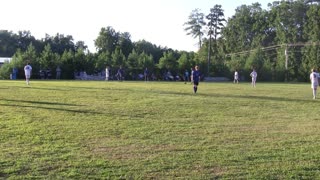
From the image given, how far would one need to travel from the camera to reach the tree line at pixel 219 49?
75188mm

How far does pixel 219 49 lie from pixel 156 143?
108467 millimetres

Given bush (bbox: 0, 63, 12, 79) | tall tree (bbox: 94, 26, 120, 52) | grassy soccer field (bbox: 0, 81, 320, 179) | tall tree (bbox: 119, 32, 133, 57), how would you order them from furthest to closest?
1. tall tree (bbox: 94, 26, 120, 52)
2. tall tree (bbox: 119, 32, 133, 57)
3. bush (bbox: 0, 63, 12, 79)
4. grassy soccer field (bbox: 0, 81, 320, 179)

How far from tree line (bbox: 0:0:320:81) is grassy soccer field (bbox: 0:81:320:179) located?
176 ft

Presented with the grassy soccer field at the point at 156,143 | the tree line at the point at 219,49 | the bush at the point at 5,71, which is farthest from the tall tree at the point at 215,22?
the grassy soccer field at the point at 156,143

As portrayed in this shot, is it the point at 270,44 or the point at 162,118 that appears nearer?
the point at 162,118

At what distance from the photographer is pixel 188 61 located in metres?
80.2

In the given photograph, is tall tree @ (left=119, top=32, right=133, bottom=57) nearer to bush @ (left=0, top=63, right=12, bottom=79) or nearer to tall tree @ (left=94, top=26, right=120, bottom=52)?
tall tree @ (left=94, top=26, right=120, bottom=52)

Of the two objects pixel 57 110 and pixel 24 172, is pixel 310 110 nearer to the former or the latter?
pixel 57 110

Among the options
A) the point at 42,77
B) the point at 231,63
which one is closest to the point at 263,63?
the point at 231,63

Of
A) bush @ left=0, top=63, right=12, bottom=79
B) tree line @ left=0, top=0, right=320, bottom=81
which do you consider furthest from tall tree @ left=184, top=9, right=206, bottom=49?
bush @ left=0, top=63, right=12, bottom=79

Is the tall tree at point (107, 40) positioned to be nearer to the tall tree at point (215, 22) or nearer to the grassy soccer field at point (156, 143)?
the tall tree at point (215, 22)

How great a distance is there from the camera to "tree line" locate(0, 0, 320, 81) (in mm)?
75188

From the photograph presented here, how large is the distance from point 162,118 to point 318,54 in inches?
3395

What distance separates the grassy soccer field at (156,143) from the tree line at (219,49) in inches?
2113
